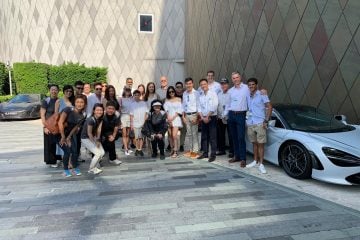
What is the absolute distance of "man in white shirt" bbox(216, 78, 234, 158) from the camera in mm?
7926

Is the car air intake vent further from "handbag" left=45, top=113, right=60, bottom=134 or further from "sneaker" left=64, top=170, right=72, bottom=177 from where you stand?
"handbag" left=45, top=113, right=60, bottom=134

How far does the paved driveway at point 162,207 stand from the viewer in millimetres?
4117

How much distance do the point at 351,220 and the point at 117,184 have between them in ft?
12.4

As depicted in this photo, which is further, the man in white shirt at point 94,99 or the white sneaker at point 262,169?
the man in white shirt at point 94,99

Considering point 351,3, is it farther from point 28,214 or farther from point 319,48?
point 28,214

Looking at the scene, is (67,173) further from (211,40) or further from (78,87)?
(211,40)

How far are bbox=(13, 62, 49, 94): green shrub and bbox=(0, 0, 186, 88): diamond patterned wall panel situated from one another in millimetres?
4198

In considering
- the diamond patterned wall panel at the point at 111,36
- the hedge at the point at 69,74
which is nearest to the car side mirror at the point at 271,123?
the hedge at the point at 69,74

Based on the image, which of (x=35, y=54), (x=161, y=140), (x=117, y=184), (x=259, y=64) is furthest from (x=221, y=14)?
(x=35, y=54)

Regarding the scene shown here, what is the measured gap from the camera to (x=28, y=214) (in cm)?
475

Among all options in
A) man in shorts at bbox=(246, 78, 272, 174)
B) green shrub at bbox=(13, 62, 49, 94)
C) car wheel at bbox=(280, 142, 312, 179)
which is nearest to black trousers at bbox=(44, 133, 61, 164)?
man in shorts at bbox=(246, 78, 272, 174)

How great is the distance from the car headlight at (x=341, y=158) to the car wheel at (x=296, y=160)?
378 mm

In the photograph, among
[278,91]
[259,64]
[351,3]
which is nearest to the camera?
[351,3]

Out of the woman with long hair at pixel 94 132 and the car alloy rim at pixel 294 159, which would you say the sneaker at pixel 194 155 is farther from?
the woman with long hair at pixel 94 132
